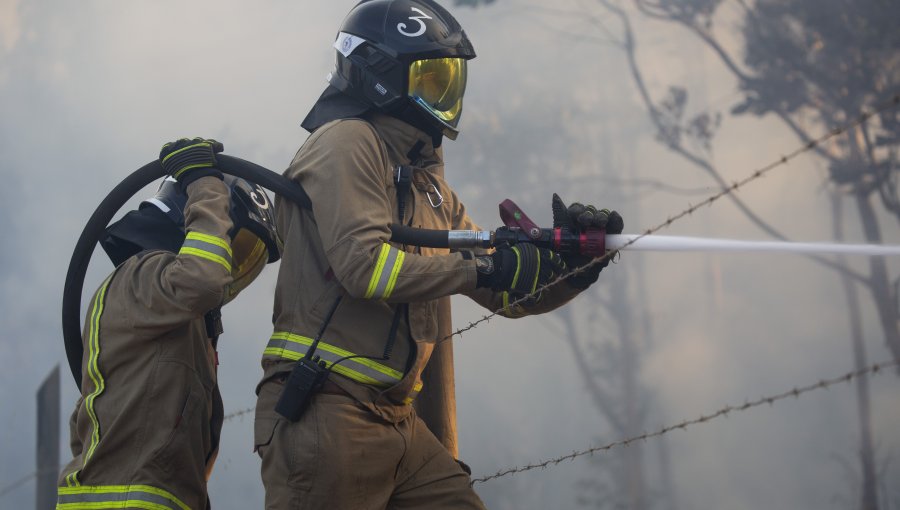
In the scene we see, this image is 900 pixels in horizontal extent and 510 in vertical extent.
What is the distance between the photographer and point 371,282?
2758 millimetres

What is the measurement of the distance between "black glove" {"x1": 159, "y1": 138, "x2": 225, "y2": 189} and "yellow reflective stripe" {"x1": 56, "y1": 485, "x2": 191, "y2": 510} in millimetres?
892

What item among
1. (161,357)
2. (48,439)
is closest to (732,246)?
(161,357)

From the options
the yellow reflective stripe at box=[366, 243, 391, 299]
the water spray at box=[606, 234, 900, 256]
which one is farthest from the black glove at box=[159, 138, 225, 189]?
the water spray at box=[606, 234, 900, 256]

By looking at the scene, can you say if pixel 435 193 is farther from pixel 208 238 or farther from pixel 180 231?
pixel 180 231

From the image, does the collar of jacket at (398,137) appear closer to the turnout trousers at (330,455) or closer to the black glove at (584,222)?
the black glove at (584,222)

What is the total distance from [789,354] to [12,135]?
7.12 metres

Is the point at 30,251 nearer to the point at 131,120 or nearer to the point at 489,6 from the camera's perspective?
the point at 131,120

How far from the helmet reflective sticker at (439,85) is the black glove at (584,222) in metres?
0.48

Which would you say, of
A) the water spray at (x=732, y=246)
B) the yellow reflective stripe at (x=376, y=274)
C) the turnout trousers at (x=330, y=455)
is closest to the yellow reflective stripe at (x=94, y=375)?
the turnout trousers at (x=330, y=455)

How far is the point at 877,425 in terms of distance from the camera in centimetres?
744

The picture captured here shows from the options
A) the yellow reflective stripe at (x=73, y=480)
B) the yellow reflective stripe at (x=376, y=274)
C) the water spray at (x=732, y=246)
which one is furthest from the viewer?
the yellow reflective stripe at (x=73, y=480)

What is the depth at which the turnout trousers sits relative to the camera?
2.80 m

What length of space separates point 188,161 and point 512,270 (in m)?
1.01

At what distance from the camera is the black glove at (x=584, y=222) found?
296 cm
